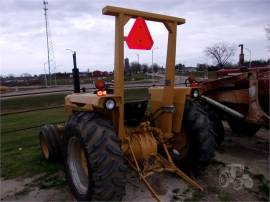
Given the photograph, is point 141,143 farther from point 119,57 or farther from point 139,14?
point 139,14

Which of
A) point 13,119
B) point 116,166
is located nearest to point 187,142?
point 116,166

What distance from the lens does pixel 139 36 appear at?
153 inches

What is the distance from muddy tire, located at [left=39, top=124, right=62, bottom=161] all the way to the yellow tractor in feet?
2.27

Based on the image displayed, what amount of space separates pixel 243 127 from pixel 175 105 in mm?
→ 3490

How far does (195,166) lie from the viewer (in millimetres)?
4859

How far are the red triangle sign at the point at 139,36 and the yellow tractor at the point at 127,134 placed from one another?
93 millimetres

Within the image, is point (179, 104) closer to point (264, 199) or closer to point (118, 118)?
point (118, 118)

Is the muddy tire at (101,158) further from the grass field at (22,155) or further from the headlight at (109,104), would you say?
the grass field at (22,155)

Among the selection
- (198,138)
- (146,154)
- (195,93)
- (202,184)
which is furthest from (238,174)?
(146,154)

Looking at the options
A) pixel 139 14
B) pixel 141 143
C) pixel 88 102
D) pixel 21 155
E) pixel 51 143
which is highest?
pixel 139 14

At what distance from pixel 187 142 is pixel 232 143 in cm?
244

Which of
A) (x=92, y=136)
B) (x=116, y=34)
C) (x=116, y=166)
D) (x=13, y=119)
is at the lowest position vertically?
(x=13, y=119)

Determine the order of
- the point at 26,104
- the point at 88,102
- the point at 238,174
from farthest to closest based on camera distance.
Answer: the point at 26,104
the point at 238,174
the point at 88,102

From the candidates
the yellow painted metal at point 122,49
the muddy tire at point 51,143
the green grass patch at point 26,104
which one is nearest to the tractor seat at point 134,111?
the yellow painted metal at point 122,49
